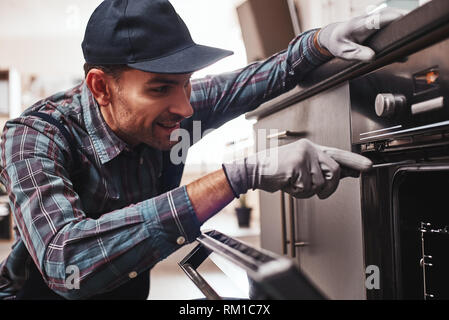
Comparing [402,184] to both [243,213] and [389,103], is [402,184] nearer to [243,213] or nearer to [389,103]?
[389,103]

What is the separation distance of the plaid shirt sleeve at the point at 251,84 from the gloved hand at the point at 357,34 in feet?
0.36

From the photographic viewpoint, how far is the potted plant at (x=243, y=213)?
2721mm

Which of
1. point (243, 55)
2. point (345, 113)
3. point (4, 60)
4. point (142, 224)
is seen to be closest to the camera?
point (142, 224)

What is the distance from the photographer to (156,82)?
0.84m

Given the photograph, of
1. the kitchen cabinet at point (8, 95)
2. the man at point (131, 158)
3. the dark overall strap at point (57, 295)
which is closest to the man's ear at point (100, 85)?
the man at point (131, 158)

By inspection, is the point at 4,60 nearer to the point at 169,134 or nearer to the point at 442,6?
the point at 169,134

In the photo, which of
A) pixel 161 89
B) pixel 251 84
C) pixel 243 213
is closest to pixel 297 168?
pixel 161 89

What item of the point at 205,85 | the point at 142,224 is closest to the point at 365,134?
the point at 142,224

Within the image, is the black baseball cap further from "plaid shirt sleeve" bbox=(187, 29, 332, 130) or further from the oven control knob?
the oven control knob

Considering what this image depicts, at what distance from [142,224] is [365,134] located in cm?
44

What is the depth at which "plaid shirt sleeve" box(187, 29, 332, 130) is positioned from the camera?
0.92 m

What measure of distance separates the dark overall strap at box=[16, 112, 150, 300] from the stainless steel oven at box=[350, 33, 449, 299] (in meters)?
0.63

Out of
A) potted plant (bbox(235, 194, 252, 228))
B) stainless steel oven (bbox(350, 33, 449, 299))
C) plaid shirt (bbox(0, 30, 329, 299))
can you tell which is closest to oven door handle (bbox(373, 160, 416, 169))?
stainless steel oven (bbox(350, 33, 449, 299))

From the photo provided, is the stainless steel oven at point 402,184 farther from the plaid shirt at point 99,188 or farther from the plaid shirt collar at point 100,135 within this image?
the plaid shirt collar at point 100,135
